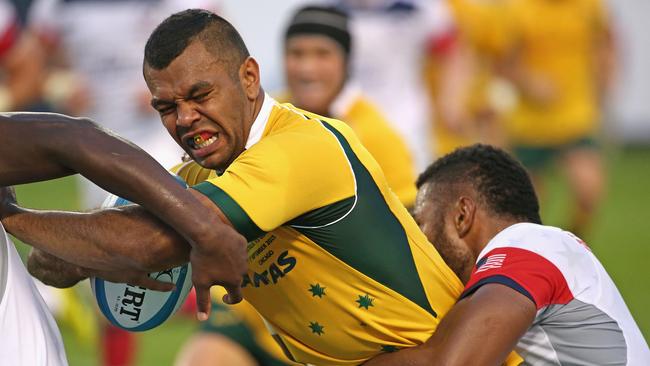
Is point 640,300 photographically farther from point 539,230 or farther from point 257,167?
point 257,167

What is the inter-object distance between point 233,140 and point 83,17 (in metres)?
6.78

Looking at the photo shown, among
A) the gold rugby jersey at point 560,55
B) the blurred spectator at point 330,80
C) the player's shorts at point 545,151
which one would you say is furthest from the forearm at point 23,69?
the gold rugby jersey at point 560,55

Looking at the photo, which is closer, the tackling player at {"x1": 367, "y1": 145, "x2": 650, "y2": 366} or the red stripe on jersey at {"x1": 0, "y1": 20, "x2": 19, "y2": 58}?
the tackling player at {"x1": 367, "y1": 145, "x2": 650, "y2": 366}

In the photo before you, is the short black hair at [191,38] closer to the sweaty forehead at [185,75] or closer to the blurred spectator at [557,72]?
the sweaty forehead at [185,75]

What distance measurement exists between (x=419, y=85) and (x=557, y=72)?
3318 mm

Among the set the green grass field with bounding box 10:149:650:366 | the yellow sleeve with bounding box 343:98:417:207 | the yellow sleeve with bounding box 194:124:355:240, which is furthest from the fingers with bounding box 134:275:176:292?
the green grass field with bounding box 10:149:650:366

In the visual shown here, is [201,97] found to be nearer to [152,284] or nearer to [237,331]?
[152,284]

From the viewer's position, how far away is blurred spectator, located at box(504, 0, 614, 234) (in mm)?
13555

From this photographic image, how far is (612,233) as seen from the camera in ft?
49.8

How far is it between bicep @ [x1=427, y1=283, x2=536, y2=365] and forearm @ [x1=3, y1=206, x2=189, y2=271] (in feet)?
2.89

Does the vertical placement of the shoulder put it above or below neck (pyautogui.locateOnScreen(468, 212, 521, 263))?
above

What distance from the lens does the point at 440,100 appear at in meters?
12.4

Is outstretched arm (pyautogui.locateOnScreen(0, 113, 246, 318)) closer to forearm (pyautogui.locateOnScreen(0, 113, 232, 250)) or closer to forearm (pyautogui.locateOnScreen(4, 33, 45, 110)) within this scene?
forearm (pyautogui.locateOnScreen(0, 113, 232, 250))

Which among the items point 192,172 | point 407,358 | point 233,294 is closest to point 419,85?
point 192,172
